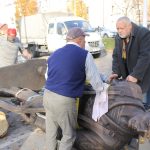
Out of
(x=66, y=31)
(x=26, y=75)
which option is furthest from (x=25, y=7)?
(x=26, y=75)

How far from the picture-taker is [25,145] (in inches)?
223

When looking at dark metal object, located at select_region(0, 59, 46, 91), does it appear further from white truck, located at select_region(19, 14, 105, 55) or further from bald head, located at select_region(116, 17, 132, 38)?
white truck, located at select_region(19, 14, 105, 55)

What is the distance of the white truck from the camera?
1925cm

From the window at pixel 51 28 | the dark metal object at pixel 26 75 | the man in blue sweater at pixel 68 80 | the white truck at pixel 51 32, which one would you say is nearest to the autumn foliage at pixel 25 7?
the white truck at pixel 51 32

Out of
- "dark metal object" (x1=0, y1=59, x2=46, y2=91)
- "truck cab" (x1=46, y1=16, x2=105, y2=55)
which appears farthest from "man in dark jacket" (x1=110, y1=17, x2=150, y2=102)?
"truck cab" (x1=46, y1=16, x2=105, y2=55)

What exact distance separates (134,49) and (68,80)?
141 cm

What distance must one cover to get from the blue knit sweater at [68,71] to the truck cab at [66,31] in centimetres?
1426

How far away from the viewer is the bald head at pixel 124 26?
5.04 meters

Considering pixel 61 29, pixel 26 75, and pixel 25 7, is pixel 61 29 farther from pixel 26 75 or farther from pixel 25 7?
pixel 25 7

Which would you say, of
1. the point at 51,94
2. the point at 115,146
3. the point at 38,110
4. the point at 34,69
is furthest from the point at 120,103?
the point at 34,69

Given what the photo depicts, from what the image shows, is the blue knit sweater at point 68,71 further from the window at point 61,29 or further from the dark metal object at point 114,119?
the window at point 61,29

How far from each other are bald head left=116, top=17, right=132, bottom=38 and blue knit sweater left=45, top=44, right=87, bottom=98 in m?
1.05

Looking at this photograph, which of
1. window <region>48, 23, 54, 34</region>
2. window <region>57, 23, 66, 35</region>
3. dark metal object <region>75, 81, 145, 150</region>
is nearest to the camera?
dark metal object <region>75, 81, 145, 150</region>

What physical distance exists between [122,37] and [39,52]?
18.2 meters
